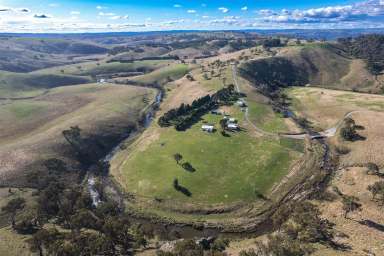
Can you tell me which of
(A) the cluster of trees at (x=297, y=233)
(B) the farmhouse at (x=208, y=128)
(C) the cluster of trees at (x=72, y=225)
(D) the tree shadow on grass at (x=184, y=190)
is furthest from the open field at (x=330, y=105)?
(C) the cluster of trees at (x=72, y=225)

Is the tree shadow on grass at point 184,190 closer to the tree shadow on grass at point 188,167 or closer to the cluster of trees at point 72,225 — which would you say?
the tree shadow on grass at point 188,167

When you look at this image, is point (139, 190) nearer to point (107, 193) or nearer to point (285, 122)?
point (107, 193)

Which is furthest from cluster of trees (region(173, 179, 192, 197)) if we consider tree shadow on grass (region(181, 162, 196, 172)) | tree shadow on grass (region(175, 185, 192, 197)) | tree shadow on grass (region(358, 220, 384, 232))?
tree shadow on grass (region(358, 220, 384, 232))

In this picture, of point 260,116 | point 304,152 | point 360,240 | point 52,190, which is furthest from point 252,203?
→ point 260,116

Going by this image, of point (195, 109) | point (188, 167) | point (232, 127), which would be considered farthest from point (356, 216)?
point (195, 109)

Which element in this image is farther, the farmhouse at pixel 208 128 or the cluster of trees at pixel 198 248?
the farmhouse at pixel 208 128

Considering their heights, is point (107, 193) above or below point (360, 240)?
below

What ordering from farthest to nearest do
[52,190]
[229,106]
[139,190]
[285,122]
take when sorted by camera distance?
[229,106] < [285,122] < [139,190] < [52,190]
